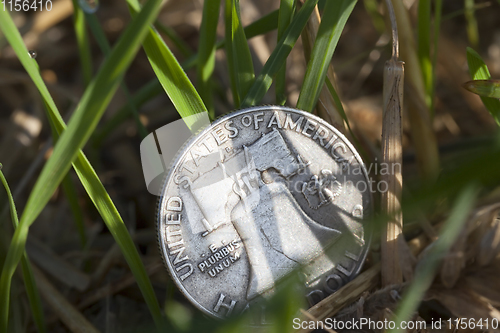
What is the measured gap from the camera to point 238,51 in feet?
2.96

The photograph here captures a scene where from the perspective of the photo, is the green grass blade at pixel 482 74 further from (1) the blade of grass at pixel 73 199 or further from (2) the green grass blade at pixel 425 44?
(1) the blade of grass at pixel 73 199

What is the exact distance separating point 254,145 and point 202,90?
21cm

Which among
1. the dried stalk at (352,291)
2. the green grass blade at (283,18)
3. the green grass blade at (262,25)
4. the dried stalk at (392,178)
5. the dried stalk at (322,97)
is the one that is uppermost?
the green grass blade at (262,25)

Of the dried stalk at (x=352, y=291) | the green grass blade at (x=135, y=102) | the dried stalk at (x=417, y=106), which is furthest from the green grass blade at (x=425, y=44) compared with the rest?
the green grass blade at (x=135, y=102)

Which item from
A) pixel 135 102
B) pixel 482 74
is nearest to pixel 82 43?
pixel 135 102

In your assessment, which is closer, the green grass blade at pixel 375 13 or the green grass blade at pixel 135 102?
the green grass blade at pixel 135 102

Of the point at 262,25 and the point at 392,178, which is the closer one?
the point at 392,178

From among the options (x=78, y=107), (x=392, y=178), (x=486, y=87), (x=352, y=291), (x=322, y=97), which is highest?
(x=78, y=107)

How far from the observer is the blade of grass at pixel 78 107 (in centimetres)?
57

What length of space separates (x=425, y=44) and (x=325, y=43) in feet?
1.21

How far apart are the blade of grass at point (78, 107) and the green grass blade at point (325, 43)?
39 cm

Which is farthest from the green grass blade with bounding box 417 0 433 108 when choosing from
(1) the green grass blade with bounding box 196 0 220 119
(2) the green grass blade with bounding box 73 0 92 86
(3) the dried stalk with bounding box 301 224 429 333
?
(2) the green grass blade with bounding box 73 0 92 86

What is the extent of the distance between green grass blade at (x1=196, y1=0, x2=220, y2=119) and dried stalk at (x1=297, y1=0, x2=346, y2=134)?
0.21 meters

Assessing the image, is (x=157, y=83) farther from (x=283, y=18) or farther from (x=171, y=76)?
(x=283, y=18)
